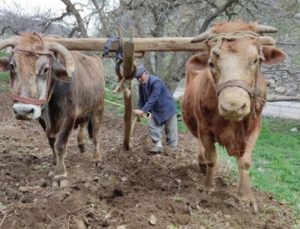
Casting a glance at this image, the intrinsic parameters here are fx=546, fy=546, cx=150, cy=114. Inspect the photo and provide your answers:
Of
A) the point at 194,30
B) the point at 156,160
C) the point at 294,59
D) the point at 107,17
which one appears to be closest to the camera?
the point at 156,160

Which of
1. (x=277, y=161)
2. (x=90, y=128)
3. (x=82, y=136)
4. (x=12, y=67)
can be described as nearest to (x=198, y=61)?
(x=12, y=67)

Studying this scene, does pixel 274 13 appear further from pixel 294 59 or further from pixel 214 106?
pixel 214 106

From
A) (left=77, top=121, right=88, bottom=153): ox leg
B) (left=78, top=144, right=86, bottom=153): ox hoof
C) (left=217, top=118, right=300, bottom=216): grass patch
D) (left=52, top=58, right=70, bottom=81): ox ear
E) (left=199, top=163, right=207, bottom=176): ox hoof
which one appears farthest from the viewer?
(left=78, top=144, right=86, bottom=153): ox hoof

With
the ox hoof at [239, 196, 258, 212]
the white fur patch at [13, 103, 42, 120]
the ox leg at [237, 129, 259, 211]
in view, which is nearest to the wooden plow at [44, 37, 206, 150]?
Result: the white fur patch at [13, 103, 42, 120]

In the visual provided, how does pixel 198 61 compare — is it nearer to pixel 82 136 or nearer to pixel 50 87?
pixel 50 87

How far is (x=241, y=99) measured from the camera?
4863 mm

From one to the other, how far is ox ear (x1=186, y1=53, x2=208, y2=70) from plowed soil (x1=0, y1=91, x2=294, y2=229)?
141 cm

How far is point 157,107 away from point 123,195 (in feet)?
12.4

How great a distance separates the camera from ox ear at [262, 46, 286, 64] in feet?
18.4

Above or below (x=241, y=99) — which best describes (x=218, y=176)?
below

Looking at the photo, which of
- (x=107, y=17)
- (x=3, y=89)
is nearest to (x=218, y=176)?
(x=107, y=17)

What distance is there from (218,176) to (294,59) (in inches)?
465

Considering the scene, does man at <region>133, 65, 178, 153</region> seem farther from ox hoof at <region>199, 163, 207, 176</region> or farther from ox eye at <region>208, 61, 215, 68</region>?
ox eye at <region>208, 61, 215, 68</region>

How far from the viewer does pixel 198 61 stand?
6.06m
